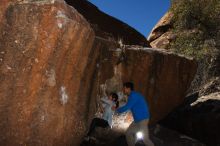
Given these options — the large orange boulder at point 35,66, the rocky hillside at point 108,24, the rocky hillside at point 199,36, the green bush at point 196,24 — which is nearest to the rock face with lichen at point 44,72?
the large orange boulder at point 35,66

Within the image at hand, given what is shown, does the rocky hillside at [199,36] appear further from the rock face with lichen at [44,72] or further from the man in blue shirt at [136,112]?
the rock face with lichen at [44,72]

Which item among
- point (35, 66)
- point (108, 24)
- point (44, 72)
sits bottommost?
point (44, 72)

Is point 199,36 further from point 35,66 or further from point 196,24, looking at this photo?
point 35,66

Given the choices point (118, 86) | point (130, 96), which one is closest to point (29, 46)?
point (130, 96)

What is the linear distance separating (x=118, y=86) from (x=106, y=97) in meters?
1.20

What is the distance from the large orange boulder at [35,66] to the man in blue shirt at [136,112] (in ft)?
5.22

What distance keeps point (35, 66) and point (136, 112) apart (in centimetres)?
283

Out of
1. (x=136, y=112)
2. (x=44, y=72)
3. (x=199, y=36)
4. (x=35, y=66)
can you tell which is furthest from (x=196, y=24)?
(x=35, y=66)

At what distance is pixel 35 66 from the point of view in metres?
8.94

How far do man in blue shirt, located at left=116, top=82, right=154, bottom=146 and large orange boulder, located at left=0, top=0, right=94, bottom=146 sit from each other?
62.6 inches

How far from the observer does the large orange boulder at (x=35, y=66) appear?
8.69m

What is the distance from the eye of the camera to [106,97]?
44.0 ft

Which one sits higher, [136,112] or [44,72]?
[44,72]

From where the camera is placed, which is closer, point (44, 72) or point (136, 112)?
point (44, 72)
